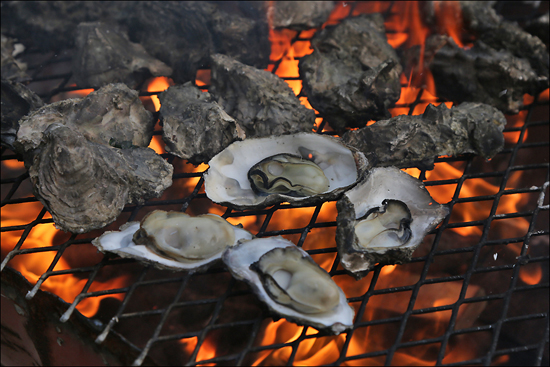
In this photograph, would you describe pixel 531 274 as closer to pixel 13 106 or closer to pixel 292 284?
pixel 292 284

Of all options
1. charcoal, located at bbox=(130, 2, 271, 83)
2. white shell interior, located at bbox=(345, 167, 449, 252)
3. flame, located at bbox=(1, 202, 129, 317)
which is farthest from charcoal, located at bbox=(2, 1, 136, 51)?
white shell interior, located at bbox=(345, 167, 449, 252)

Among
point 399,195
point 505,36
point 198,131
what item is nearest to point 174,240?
point 198,131

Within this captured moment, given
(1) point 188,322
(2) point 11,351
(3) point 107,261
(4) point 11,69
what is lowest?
(2) point 11,351

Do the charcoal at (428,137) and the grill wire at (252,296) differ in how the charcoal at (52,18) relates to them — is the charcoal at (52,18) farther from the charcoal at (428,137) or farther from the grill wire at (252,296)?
the charcoal at (428,137)

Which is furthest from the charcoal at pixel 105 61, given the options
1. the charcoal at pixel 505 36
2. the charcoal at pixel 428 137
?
the charcoal at pixel 505 36

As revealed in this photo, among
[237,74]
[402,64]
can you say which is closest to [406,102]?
[402,64]

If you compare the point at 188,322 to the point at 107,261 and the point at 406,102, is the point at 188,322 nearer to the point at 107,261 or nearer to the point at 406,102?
the point at 107,261

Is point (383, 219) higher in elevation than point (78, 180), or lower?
lower

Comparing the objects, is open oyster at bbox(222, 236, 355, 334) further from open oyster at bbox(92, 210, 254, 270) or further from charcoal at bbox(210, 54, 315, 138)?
charcoal at bbox(210, 54, 315, 138)
